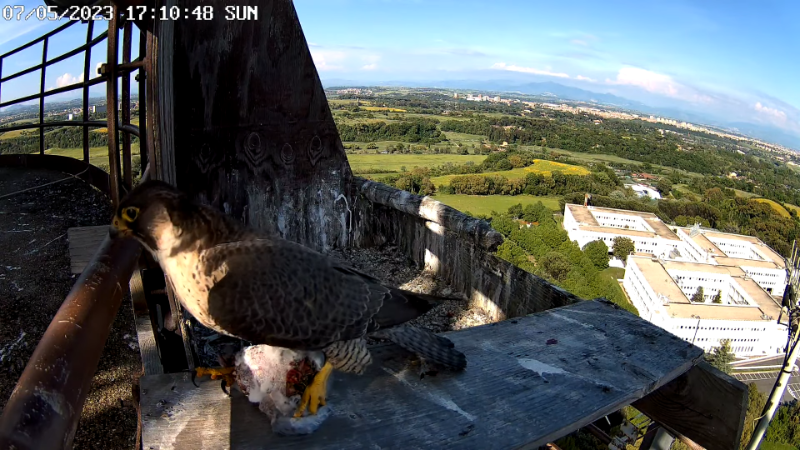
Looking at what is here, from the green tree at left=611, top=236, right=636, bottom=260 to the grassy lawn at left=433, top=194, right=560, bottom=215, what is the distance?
402 inches

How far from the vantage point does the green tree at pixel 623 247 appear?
171ft

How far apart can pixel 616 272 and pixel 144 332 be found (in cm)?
5487

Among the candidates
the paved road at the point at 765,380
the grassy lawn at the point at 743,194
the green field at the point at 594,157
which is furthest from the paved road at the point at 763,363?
the green field at the point at 594,157

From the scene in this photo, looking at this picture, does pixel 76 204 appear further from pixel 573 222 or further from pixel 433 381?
pixel 573 222

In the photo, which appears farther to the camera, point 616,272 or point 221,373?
point 616,272

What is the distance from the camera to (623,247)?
52.3 meters

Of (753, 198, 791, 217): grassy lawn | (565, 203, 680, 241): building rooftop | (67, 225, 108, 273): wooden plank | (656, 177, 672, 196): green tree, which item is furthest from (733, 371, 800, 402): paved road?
(67, 225, 108, 273): wooden plank

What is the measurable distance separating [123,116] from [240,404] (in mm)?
2242

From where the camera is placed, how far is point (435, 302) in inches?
77.4

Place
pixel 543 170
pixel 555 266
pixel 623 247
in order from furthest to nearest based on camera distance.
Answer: pixel 543 170
pixel 623 247
pixel 555 266

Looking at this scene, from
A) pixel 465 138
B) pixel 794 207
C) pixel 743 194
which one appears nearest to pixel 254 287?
pixel 465 138

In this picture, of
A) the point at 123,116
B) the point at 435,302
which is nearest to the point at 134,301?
the point at 123,116

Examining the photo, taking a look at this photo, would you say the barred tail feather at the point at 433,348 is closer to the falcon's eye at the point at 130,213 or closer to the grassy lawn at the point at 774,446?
the falcon's eye at the point at 130,213

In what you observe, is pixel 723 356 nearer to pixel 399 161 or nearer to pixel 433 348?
pixel 399 161
